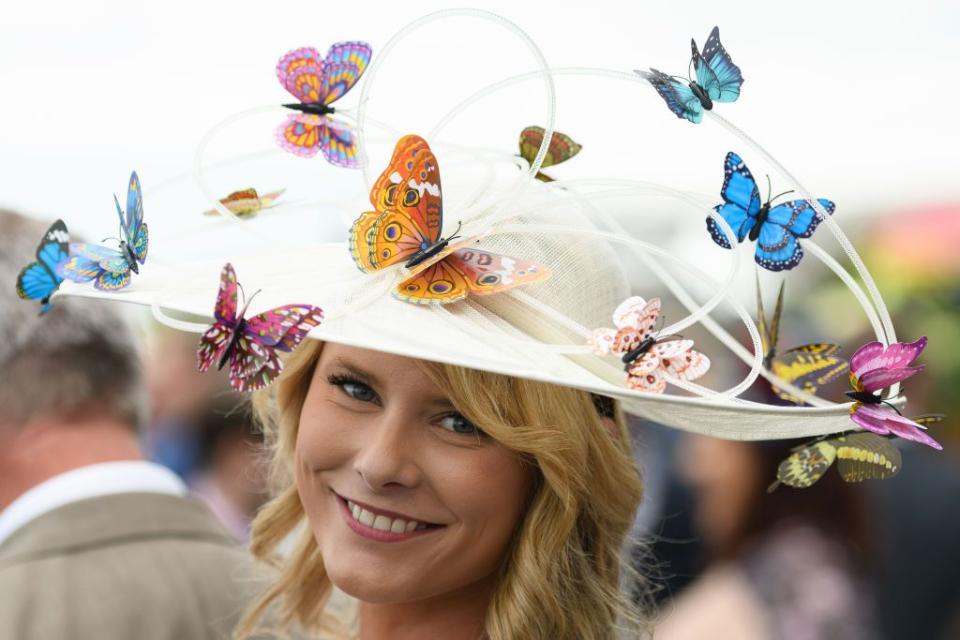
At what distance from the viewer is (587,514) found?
1.77m

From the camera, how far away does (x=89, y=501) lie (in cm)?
225

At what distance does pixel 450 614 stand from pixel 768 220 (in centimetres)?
78

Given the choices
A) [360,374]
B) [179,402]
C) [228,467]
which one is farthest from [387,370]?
[179,402]

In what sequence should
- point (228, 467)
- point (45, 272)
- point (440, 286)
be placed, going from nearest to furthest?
point (440, 286) → point (45, 272) → point (228, 467)

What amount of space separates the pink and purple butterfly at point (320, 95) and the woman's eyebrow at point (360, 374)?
1.10 ft

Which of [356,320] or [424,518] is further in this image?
[424,518]

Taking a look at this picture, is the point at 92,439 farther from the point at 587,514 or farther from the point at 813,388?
the point at 813,388

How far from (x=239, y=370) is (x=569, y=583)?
64 centimetres

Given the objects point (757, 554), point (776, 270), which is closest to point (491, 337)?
point (776, 270)

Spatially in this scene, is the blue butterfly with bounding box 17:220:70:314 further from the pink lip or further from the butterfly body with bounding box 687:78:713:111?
the butterfly body with bounding box 687:78:713:111

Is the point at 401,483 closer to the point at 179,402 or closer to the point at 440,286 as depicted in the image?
the point at 440,286

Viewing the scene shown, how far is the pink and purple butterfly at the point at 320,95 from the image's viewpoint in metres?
1.73

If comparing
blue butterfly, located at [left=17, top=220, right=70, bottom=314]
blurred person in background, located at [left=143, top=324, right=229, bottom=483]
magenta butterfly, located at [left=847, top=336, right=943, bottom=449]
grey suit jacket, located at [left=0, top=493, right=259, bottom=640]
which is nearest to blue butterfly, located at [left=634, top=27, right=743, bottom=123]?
magenta butterfly, located at [left=847, top=336, right=943, bottom=449]

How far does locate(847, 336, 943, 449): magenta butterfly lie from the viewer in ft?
4.67
